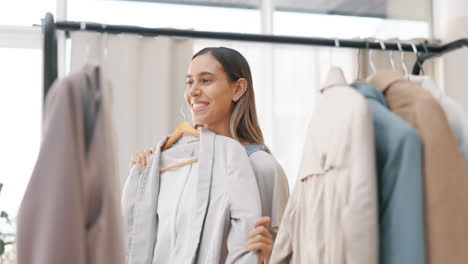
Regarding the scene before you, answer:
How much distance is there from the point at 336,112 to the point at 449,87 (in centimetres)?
285

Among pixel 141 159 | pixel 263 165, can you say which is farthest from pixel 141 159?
pixel 263 165

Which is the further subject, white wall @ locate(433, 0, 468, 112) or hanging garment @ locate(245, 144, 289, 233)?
white wall @ locate(433, 0, 468, 112)

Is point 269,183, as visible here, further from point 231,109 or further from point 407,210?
point 407,210

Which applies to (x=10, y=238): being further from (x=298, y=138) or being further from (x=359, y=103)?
(x=359, y=103)

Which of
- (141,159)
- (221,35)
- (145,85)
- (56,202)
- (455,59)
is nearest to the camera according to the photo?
(56,202)

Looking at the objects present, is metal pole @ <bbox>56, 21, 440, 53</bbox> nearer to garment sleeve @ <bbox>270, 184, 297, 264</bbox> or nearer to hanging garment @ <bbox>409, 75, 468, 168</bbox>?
hanging garment @ <bbox>409, 75, 468, 168</bbox>

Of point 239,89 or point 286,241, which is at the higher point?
point 239,89

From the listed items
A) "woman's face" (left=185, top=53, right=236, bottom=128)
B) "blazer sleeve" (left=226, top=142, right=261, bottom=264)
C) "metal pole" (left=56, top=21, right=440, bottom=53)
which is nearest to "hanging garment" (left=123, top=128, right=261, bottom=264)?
"blazer sleeve" (left=226, top=142, right=261, bottom=264)

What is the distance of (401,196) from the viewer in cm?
118

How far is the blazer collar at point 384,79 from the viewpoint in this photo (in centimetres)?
135

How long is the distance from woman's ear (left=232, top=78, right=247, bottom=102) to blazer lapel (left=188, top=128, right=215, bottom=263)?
0.20 metres

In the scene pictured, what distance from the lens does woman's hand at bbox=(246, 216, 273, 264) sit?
5.54ft

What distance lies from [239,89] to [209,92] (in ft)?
0.37

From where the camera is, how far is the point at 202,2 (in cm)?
380
